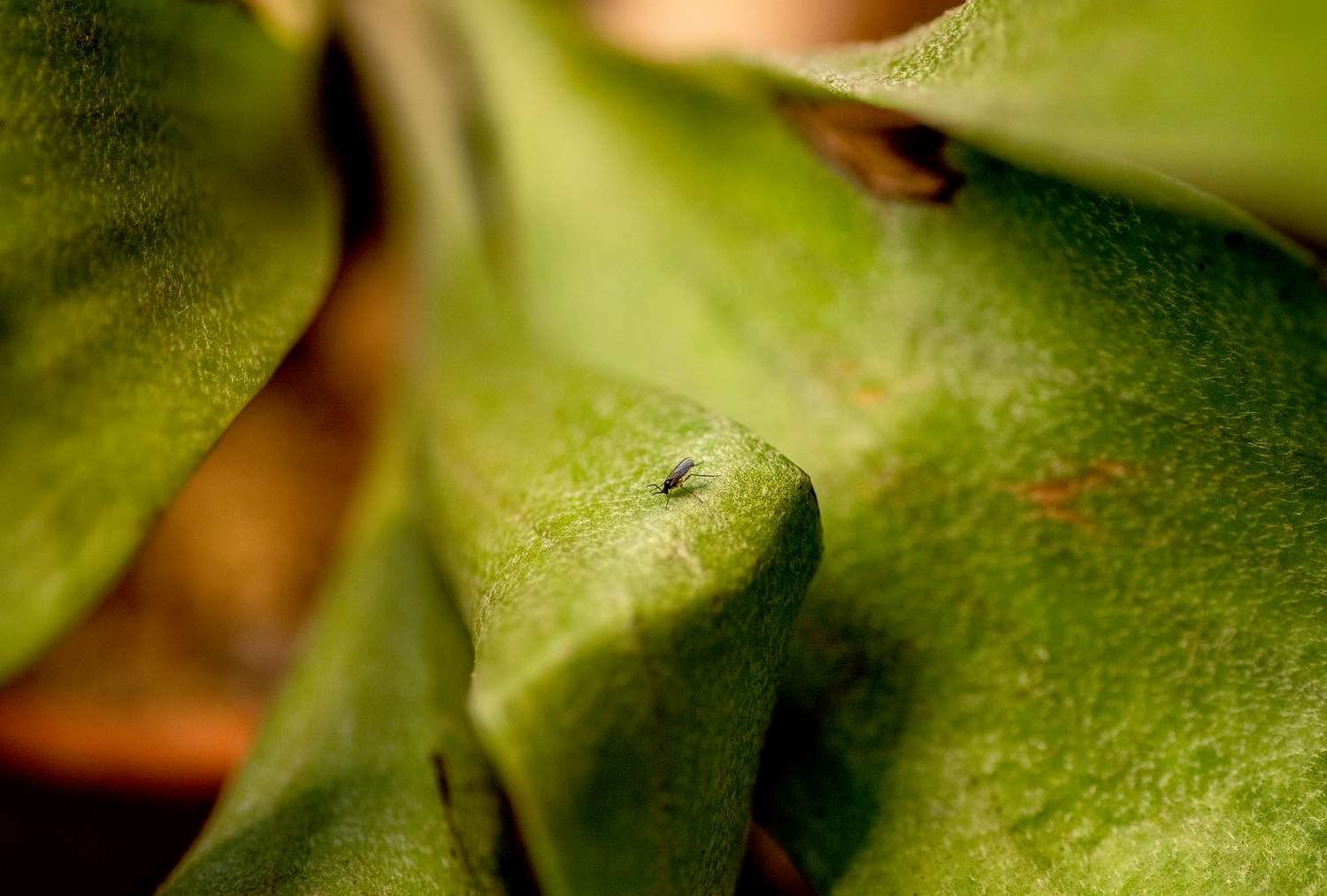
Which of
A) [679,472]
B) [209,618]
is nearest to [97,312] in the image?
[679,472]

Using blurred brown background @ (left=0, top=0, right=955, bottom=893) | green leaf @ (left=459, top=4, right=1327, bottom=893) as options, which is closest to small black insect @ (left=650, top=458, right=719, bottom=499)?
green leaf @ (left=459, top=4, right=1327, bottom=893)

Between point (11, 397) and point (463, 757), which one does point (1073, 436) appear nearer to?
point (463, 757)

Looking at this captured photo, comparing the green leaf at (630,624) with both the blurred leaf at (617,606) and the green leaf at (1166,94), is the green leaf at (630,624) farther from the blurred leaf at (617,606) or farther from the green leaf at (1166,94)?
the green leaf at (1166,94)

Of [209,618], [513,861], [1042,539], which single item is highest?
[1042,539]

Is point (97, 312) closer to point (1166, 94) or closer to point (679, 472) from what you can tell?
point (679, 472)

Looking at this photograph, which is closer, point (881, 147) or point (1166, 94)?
point (1166, 94)

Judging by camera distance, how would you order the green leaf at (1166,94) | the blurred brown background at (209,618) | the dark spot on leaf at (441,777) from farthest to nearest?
the blurred brown background at (209,618) < the dark spot on leaf at (441,777) < the green leaf at (1166,94)

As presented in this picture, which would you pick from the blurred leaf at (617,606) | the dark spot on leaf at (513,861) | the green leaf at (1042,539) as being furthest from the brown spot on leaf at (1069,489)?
the dark spot on leaf at (513,861)
